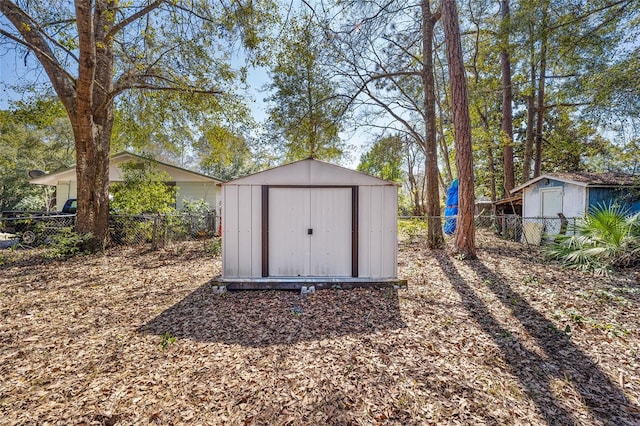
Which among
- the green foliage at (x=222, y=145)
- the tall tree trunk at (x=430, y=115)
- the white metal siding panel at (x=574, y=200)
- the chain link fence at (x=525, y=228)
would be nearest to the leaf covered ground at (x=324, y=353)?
the tall tree trunk at (x=430, y=115)

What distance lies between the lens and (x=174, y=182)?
13.9 m

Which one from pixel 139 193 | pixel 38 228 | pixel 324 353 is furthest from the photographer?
pixel 139 193

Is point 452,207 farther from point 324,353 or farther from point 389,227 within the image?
point 324,353

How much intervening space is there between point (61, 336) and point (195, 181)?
37.9 feet

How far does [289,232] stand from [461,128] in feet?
16.1

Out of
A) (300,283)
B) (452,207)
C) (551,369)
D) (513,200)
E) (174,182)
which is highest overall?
(174,182)

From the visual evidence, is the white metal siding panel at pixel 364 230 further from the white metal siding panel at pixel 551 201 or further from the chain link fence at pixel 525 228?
the white metal siding panel at pixel 551 201

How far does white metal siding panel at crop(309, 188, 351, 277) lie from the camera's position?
15.6ft

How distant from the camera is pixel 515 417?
2018 millimetres

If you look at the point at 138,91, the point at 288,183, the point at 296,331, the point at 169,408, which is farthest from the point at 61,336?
the point at 138,91

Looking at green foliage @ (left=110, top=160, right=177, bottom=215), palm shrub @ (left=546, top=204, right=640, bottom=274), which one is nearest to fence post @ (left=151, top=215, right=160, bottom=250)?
green foliage @ (left=110, top=160, right=177, bottom=215)

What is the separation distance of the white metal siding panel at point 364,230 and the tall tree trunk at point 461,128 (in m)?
3.22

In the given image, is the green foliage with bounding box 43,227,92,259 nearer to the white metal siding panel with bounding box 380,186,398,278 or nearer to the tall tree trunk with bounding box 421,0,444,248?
the white metal siding panel with bounding box 380,186,398,278

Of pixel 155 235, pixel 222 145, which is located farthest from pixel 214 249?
pixel 222 145
